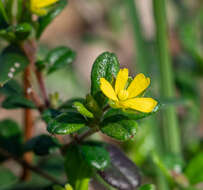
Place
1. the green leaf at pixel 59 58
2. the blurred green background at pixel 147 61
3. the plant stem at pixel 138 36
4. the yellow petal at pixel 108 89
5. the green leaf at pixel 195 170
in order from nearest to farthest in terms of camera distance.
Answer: the yellow petal at pixel 108 89 < the green leaf at pixel 59 58 < the green leaf at pixel 195 170 < the blurred green background at pixel 147 61 < the plant stem at pixel 138 36

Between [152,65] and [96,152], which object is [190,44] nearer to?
[152,65]

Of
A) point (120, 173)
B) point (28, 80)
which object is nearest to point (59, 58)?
point (28, 80)

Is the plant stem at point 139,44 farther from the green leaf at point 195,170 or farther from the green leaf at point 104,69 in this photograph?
the green leaf at point 104,69

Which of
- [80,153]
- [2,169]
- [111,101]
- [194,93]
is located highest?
[111,101]

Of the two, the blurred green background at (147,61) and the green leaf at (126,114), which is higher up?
the green leaf at (126,114)

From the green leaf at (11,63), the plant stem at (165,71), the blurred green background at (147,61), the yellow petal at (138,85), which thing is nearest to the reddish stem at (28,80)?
the green leaf at (11,63)

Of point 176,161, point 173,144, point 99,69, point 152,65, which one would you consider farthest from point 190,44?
point 99,69
